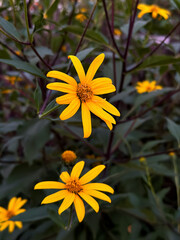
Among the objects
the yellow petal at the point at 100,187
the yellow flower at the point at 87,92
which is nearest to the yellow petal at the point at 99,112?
the yellow flower at the point at 87,92

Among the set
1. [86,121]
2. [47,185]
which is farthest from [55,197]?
[86,121]

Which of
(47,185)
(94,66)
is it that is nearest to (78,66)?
(94,66)

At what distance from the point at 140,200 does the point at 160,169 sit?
0.41 ft

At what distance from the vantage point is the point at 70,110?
379 mm

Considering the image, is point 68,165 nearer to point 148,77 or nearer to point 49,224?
point 49,224

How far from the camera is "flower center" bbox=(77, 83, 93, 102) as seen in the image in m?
0.42

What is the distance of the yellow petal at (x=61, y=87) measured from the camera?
0.37 meters

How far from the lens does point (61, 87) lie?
1.28 feet

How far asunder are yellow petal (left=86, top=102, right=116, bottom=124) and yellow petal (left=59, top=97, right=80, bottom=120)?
0.08 ft

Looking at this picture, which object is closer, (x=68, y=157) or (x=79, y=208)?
(x=79, y=208)

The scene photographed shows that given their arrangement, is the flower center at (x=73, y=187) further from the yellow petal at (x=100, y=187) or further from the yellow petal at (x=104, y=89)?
the yellow petal at (x=104, y=89)

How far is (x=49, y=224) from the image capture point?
2.49 ft

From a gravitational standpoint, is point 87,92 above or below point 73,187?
above

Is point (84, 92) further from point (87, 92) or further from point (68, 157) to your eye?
point (68, 157)
